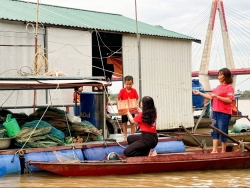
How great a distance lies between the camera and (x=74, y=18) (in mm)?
17766

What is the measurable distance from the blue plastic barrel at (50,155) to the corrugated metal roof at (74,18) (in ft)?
19.0

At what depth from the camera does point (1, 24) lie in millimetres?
14602

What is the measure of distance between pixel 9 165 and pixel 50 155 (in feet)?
2.64

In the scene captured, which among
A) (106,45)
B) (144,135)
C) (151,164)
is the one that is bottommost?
(151,164)

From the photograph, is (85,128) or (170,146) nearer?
(85,128)

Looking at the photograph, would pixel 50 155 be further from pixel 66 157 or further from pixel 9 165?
pixel 9 165

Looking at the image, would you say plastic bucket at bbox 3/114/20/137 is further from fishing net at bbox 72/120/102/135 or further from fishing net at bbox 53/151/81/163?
fishing net at bbox 72/120/102/135

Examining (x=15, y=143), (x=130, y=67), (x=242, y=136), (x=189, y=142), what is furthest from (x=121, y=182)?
(x=130, y=67)

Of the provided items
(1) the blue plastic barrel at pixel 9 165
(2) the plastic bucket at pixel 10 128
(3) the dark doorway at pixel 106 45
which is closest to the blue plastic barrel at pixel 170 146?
(2) the plastic bucket at pixel 10 128

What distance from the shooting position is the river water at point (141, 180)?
28.8ft

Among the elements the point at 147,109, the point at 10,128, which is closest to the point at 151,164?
the point at 147,109

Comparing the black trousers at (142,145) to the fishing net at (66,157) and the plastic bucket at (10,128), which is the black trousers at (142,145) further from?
the plastic bucket at (10,128)

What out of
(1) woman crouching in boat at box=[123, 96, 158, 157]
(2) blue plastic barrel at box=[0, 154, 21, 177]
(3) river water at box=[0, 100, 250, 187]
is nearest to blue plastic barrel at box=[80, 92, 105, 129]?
(1) woman crouching in boat at box=[123, 96, 158, 157]

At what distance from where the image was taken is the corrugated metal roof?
15.7 m
